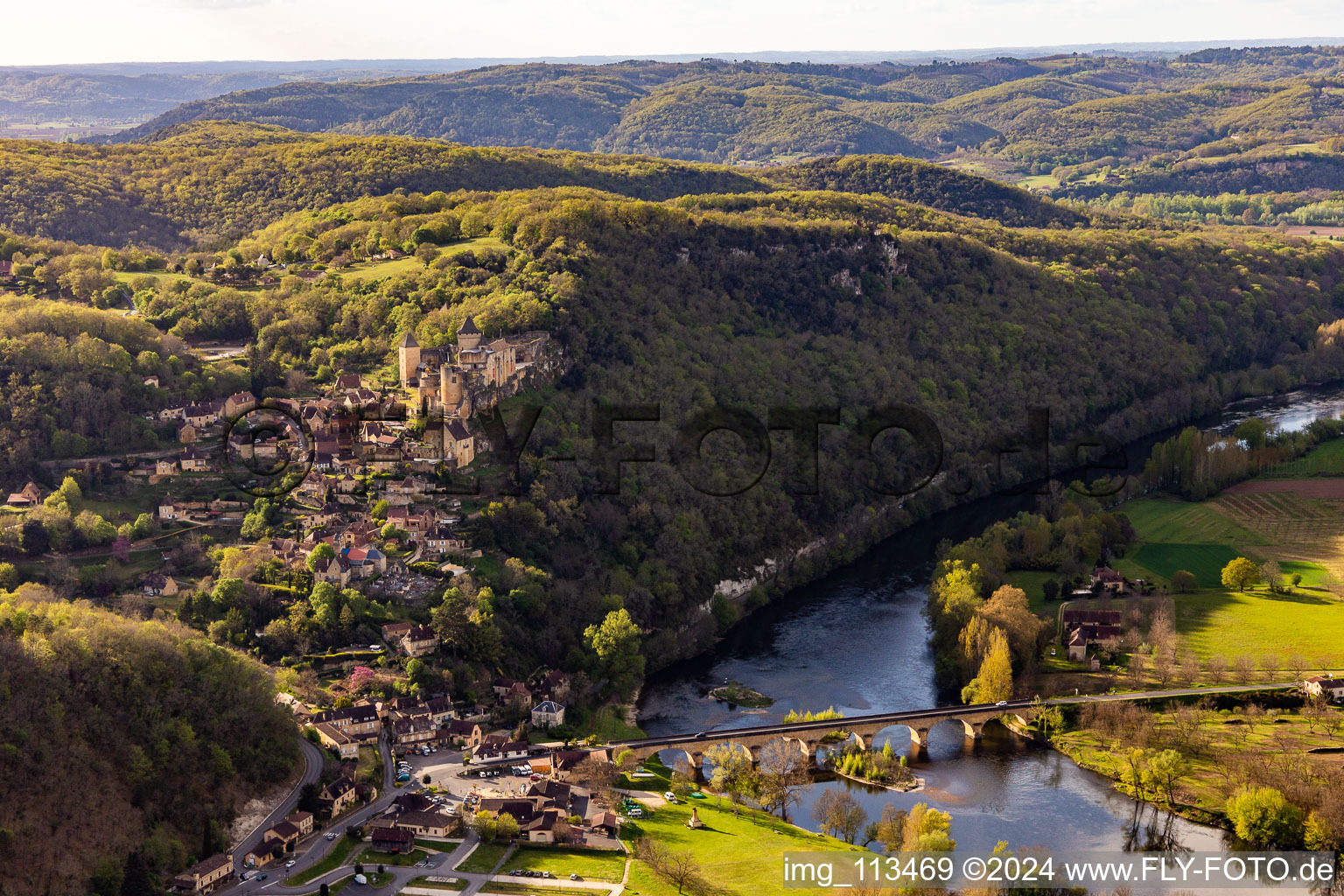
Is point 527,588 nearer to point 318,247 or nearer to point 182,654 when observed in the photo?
point 182,654

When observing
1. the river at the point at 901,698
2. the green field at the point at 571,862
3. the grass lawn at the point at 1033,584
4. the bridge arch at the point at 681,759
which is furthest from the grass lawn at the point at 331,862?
the grass lawn at the point at 1033,584

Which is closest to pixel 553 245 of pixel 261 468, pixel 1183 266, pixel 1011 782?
pixel 261 468

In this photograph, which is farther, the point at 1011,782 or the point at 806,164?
the point at 806,164

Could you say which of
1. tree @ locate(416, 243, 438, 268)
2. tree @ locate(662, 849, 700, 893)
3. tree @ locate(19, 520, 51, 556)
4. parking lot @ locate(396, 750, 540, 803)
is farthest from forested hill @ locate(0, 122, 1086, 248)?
tree @ locate(662, 849, 700, 893)

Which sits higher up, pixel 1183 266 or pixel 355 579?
pixel 1183 266

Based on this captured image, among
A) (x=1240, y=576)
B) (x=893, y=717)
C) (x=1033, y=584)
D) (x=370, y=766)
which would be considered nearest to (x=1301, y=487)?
(x=1240, y=576)
